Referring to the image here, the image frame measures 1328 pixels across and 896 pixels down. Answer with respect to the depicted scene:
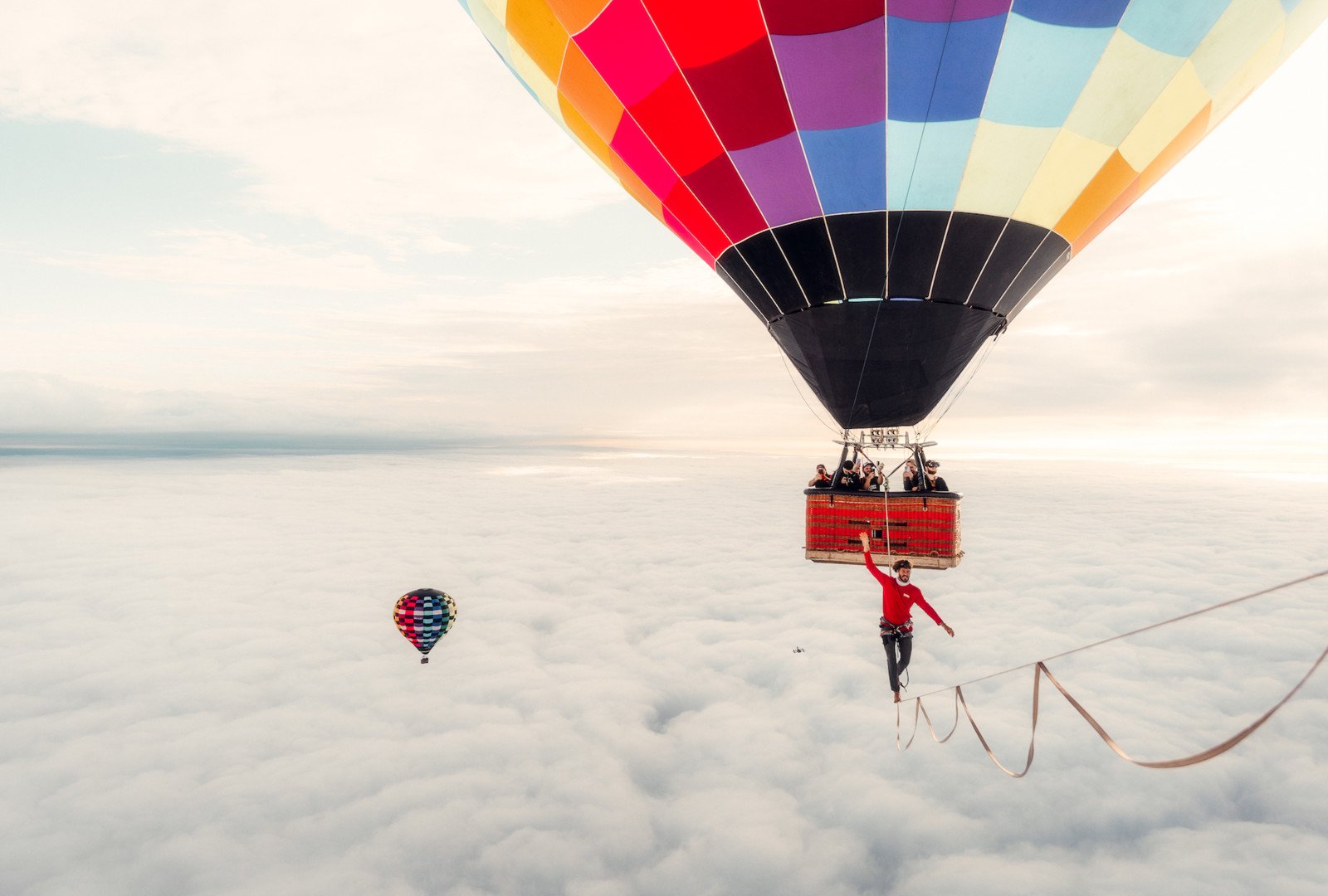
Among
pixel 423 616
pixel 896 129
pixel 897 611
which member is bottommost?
pixel 423 616

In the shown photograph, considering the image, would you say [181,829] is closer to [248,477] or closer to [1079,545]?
[1079,545]

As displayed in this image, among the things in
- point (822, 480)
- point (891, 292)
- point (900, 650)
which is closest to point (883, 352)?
point (891, 292)

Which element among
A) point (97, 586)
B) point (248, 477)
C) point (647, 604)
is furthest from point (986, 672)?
point (248, 477)

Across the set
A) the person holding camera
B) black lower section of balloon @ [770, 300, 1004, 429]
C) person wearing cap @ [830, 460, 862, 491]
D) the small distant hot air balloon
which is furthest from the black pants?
the small distant hot air balloon

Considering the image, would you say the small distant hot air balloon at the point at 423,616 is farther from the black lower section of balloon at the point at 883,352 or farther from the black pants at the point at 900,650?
the black pants at the point at 900,650

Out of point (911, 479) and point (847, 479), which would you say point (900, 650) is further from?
point (911, 479)

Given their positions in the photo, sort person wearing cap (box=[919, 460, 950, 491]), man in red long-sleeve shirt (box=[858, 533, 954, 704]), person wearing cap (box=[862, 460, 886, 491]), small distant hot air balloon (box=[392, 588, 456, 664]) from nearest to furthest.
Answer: man in red long-sleeve shirt (box=[858, 533, 954, 704])
person wearing cap (box=[919, 460, 950, 491])
person wearing cap (box=[862, 460, 886, 491])
small distant hot air balloon (box=[392, 588, 456, 664])

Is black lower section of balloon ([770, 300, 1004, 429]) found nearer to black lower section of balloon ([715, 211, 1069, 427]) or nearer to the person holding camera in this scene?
black lower section of balloon ([715, 211, 1069, 427])
